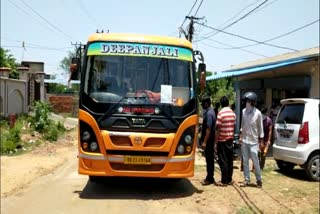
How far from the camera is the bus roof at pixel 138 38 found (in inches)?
310

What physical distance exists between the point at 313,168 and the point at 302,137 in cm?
74

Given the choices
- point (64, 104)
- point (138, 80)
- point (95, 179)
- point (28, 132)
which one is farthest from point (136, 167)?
point (64, 104)

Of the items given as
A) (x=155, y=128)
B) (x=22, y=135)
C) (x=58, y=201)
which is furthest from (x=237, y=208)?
(x=22, y=135)

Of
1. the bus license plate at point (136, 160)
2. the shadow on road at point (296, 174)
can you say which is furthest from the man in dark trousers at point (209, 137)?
the shadow on road at point (296, 174)

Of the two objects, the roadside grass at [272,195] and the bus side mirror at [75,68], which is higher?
the bus side mirror at [75,68]

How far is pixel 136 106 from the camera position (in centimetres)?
757

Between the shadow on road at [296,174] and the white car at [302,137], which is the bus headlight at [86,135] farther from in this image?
the shadow on road at [296,174]

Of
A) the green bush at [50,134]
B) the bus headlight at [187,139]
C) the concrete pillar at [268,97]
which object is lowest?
the green bush at [50,134]

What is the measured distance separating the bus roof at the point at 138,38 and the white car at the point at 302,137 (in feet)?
10.7

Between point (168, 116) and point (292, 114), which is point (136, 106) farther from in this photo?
point (292, 114)

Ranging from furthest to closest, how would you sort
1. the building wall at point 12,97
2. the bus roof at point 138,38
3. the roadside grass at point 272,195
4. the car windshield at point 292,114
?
1. the building wall at point 12,97
2. the car windshield at point 292,114
3. the bus roof at point 138,38
4. the roadside grass at point 272,195

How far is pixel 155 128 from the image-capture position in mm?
7539

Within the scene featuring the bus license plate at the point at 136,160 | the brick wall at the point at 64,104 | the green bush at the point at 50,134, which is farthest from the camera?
the brick wall at the point at 64,104

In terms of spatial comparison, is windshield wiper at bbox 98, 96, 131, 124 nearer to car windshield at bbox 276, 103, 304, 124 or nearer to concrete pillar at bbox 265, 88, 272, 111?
car windshield at bbox 276, 103, 304, 124
